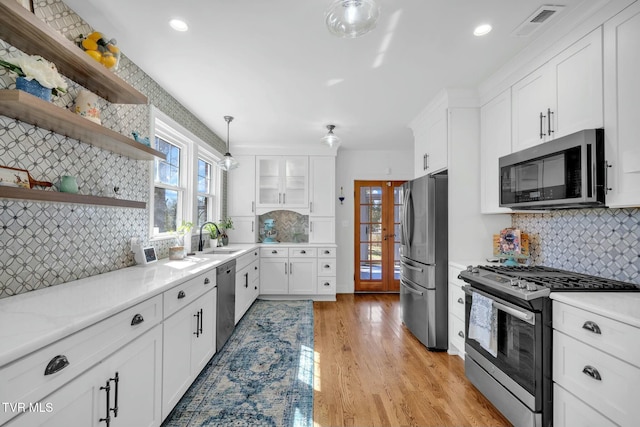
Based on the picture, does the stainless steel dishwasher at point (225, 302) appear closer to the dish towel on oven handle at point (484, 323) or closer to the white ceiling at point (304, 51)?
the white ceiling at point (304, 51)

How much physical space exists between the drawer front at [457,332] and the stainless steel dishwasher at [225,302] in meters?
2.20

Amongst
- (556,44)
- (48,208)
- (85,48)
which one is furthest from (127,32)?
(556,44)

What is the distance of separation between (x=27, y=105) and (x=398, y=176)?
4945mm

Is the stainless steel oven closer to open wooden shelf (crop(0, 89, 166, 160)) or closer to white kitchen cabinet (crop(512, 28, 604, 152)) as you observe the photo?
white kitchen cabinet (crop(512, 28, 604, 152))

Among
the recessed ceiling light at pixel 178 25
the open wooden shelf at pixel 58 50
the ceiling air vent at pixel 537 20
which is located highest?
the ceiling air vent at pixel 537 20

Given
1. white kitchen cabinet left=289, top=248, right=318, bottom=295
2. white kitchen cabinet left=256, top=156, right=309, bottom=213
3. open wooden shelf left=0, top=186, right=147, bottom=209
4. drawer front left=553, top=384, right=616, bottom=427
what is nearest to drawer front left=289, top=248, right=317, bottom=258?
white kitchen cabinet left=289, top=248, right=318, bottom=295

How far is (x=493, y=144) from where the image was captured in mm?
2637

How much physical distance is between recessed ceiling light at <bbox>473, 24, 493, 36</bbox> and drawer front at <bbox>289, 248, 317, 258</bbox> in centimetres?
347

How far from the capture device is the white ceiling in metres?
1.76

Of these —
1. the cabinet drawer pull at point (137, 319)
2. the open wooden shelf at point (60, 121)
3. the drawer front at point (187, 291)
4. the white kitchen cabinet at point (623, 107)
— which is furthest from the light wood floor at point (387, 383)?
the open wooden shelf at point (60, 121)

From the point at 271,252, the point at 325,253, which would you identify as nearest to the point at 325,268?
the point at 325,253

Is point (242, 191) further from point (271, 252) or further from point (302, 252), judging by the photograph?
point (302, 252)

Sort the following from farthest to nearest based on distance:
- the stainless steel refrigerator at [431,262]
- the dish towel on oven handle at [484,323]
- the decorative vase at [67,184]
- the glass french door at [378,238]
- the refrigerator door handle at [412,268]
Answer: the glass french door at [378,238], the refrigerator door handle at [412,268], the stainless steel refrigerator at [431,262], the dish towel on oven handle at [484,323], the decorative vase at [67,184]

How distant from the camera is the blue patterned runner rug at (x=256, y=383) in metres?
1.90
